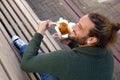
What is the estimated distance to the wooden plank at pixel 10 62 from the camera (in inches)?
121

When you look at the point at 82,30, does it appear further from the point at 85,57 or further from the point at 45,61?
the point at 45,61

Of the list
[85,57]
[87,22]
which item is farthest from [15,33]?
[85,57]

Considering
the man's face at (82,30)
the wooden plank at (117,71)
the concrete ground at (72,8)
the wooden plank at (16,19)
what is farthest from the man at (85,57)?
the concrete ground at (72,8)

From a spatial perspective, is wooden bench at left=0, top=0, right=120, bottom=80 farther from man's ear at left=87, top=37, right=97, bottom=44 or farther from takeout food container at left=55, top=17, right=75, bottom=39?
man's ear at left=87, top=37, right=97, bottom=44

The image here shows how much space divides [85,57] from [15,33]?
4.93ft

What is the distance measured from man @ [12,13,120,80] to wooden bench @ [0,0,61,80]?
303 millimetres

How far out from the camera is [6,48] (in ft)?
10.9

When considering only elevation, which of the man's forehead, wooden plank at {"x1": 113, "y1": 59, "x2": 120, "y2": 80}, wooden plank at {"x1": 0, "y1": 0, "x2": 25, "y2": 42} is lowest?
wooden plank at {"x1": 113, "y1": 59, "x2": 120, "y2": 80}

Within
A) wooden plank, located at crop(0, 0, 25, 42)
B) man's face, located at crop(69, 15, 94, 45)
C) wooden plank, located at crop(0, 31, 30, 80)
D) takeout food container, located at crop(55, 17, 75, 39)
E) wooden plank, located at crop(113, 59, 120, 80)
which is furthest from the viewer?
wooden plank, located at crop(113, 59, 120, 80)

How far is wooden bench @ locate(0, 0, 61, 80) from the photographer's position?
3.11 metres

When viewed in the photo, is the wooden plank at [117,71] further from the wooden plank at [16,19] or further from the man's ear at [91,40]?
the man's ear at [91,40]

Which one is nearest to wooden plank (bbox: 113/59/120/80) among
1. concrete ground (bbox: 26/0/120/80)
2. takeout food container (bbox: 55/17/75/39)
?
concrete ground (bbox: 26/0/120/80)

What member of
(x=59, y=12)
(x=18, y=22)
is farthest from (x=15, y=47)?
(x=59, y=12)

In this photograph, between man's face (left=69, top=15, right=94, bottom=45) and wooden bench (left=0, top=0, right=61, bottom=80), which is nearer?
man's face (left=69, top=15, right=94, bottom=45)
